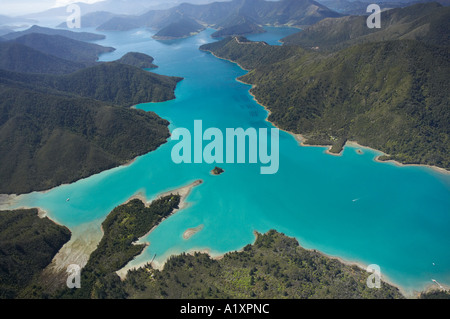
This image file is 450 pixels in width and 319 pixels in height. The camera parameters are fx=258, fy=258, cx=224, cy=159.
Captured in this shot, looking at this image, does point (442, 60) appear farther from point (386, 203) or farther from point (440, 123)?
point (386, 203)

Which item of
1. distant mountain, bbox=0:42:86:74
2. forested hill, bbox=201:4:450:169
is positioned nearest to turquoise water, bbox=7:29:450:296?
forested hill, bbox=201:4:450:169

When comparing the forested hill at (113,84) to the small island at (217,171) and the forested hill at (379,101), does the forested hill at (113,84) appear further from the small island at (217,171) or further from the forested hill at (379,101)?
the small island at (217,171)

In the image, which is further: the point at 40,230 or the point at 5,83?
the point at 5,83

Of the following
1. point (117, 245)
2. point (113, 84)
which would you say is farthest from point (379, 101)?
point (113, 84)

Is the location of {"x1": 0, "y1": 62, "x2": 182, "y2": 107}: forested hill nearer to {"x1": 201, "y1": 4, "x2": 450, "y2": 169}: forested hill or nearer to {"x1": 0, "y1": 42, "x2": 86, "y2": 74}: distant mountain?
{"x1": 0, "y1": 42, "x2": 86, "y2": 74}: distant mountain

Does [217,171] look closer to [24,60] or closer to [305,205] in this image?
[305,205]

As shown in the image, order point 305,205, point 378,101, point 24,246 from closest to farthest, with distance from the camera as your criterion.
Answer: point 24,246
point 305,205
point 378,101

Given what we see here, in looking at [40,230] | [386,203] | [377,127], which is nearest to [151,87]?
[40,230]
